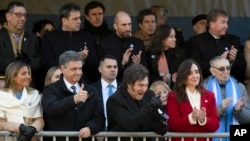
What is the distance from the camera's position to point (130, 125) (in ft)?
30.4

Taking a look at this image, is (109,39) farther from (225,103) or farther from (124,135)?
(124,135)

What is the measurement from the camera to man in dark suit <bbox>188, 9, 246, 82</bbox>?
1130 centimetres

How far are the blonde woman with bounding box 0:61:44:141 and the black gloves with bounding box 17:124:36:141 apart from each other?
201mm

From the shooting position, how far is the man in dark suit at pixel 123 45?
11.0m

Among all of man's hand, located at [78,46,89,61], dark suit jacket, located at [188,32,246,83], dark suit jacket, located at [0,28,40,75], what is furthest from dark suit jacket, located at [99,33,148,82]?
dark suit jacket, located at [0,28,40,75]

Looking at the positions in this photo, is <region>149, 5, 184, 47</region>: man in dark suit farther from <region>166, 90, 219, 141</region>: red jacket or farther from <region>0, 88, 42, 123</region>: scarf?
<region>0, 88, 42, 123</region>: scarf

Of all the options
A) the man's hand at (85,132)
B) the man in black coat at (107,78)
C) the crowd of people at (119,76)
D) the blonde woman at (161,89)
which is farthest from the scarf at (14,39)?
the man's hand at (85,132)

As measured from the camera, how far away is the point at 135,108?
31.1 ft

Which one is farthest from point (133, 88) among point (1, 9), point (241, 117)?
point (1, 9)

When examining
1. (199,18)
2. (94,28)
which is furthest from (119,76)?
(199,18)

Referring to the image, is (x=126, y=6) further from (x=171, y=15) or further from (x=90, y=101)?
(x=90, y=101)

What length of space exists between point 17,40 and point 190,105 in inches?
101

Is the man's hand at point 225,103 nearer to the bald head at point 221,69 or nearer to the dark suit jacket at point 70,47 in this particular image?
the bald head at point 221,69

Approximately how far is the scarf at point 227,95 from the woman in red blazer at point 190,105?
0.57 meters
